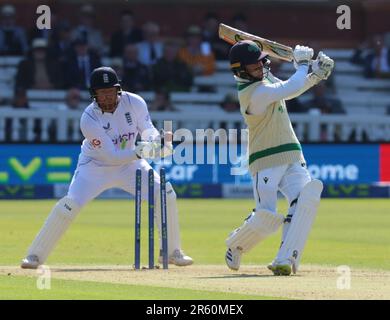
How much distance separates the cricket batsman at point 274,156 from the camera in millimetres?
9477

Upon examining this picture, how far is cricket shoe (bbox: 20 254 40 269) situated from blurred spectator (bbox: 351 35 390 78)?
14.9 metres

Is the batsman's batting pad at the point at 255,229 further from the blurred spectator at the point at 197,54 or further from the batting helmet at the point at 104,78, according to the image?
the blurred spectator at the point at 197,54

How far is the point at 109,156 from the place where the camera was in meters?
10.2

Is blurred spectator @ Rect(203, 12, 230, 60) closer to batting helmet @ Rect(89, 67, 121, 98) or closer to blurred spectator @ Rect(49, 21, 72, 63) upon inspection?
blurred spectator @ Rect(49, 21, 72, 63)

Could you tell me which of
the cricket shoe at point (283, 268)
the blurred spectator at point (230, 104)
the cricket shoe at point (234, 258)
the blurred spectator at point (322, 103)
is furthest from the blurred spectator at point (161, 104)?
the cricket shoe at point (283, 268)

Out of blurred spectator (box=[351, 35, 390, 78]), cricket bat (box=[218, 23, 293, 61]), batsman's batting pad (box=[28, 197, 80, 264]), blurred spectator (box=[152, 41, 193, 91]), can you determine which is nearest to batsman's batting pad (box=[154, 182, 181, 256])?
batsman's batting pad (box=[28, 197, 80, 264])

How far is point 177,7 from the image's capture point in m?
25.1

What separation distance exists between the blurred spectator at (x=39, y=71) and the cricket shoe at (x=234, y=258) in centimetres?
1181

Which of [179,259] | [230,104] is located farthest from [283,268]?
[230,104]

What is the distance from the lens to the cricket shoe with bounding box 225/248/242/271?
9883mm

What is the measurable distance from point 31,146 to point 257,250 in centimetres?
759
